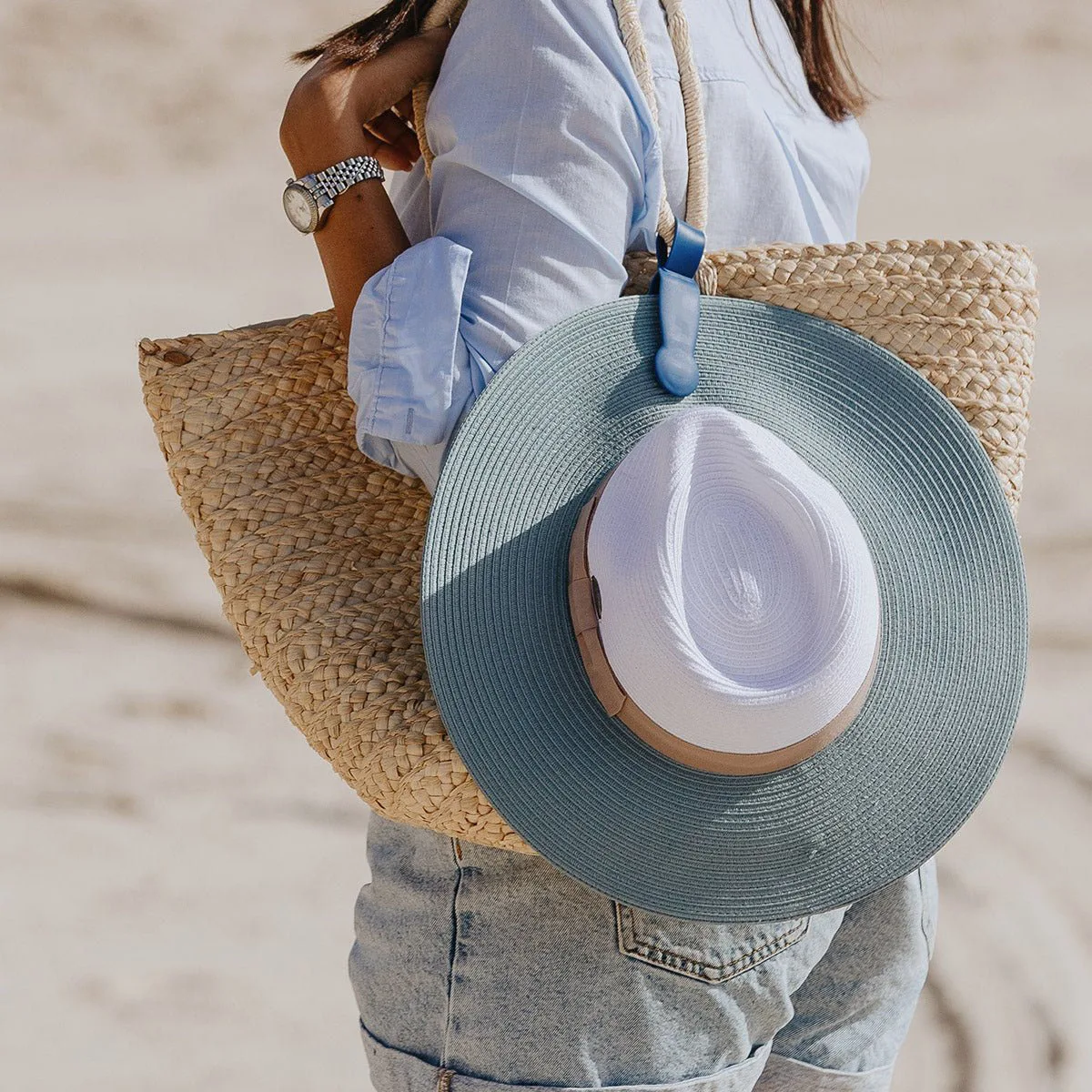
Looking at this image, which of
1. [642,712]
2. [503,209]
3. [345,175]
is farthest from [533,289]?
[642,712]

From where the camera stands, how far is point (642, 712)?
87 centimetres

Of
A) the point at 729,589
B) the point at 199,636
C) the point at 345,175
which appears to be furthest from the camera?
the point at 199,636

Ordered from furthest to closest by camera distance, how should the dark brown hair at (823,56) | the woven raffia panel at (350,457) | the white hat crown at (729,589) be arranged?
the dark brown hair at (823,56)
the woven raffia panel at (350,457)
the white hat crown at (729,589)

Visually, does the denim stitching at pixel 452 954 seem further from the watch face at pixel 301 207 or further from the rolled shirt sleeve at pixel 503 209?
the watch face at pixel 301 207

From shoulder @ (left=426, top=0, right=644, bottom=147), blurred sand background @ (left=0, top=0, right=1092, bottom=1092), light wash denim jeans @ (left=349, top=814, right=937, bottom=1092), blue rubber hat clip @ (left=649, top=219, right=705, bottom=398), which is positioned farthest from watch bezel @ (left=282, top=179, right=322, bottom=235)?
blurred sand background @ (left=0, top=0, right=1092, bottom=1092)

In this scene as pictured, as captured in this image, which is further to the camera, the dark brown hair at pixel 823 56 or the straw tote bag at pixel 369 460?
the dark brown hair at pixel 823 56

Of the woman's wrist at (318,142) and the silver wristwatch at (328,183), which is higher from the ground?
the woman's wrist at (318,142)

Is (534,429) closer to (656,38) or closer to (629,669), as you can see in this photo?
(629,669)

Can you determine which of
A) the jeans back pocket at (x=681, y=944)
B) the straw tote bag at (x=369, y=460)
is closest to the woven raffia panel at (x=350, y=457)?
the straw tote bag at (x=369, y=460)

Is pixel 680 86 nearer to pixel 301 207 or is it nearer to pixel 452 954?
pixel 301 207

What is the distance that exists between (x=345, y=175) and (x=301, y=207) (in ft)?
0.13

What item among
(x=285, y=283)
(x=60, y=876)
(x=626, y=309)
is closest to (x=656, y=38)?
(x=626, y=309)

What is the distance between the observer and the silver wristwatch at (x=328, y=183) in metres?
0.97

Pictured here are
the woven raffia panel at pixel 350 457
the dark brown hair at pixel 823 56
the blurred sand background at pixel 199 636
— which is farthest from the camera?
→ the blurred sand background at pixel 199 636
